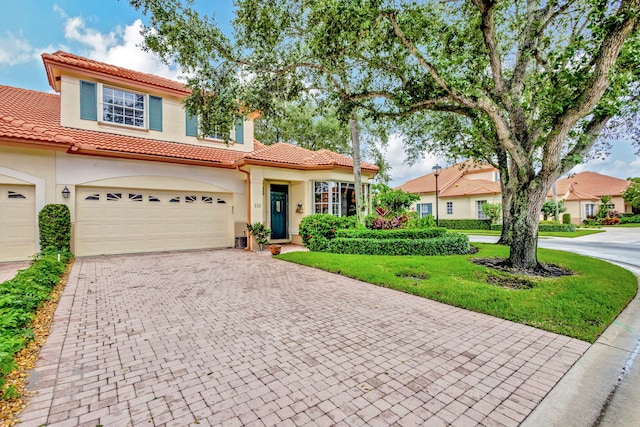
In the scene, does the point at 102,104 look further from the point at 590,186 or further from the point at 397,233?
the point at 590,186

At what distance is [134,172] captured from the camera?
1088 centimetres

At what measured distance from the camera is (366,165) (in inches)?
568

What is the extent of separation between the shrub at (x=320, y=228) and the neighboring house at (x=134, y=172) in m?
1.90

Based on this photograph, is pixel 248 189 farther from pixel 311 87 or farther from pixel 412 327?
pixel 412 327

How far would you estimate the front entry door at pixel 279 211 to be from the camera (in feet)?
46.3

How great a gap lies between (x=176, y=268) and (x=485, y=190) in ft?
81.2

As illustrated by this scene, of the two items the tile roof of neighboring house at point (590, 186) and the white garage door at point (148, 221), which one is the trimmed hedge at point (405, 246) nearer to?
the white garage door at point (148, 221)

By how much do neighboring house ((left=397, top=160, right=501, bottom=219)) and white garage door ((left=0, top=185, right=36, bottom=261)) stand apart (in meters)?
A: 22.5

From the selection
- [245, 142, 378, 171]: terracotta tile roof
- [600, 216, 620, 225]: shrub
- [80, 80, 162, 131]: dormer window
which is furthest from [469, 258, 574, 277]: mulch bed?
[600, 216, 620, 225]: shrub

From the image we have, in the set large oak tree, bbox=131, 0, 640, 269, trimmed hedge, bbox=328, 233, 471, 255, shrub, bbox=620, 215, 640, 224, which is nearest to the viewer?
large oak tree, bbox=131, 0, 640, 269

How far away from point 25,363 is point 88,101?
11025mm

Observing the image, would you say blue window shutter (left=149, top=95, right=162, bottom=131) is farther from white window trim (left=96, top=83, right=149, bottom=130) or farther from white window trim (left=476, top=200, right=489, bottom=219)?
white window trim (left=476, top=200, right=489, bottom=219)

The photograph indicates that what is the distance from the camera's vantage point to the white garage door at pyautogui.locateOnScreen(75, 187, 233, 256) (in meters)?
10.3

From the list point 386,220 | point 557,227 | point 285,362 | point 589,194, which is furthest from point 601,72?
point 589,194
